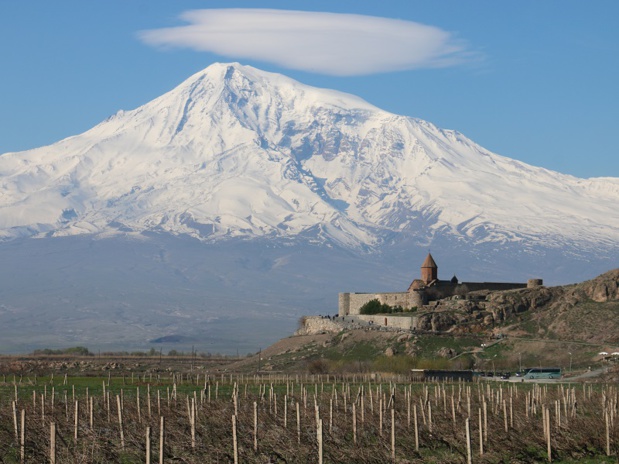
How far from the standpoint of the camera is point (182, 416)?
147 feet

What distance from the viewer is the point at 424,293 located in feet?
387

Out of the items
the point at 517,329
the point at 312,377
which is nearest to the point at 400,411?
the point at 312,377

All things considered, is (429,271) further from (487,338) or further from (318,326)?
(487,338)

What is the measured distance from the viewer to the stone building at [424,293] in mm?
117312

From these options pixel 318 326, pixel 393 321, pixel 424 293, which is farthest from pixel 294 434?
pixel 424 293

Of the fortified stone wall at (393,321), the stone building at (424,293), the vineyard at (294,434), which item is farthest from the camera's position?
the stone building at (424,293)

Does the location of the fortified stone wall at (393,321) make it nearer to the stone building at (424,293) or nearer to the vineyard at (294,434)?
the stone building at (424,293)

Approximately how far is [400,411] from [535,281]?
72.0 m

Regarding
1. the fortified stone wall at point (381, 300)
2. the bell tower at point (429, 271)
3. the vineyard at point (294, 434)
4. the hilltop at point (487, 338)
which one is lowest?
the vineyard at point (294, 434)

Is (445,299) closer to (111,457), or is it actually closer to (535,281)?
(535,281)

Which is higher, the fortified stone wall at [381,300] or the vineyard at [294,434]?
the fortified stone wall at [381,300]

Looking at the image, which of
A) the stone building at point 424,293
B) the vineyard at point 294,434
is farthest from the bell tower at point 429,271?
the vineyard at point 294,434

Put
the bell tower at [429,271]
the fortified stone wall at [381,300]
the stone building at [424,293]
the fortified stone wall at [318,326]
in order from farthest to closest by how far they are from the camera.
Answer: the bell tower at [429,271] → the stone building at [424,293] → the fortified stone wall at [381,300] → the fortified stone wall at [318,326]

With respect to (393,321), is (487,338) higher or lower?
lower
